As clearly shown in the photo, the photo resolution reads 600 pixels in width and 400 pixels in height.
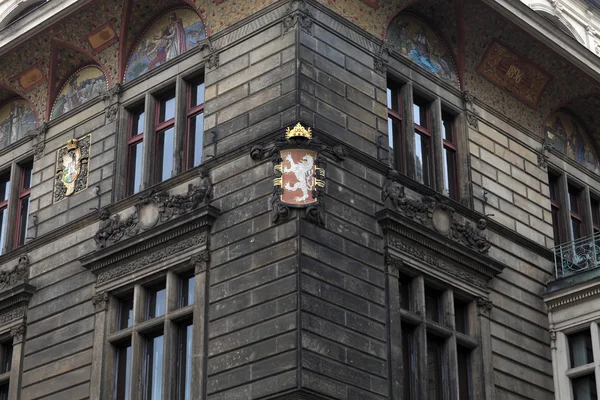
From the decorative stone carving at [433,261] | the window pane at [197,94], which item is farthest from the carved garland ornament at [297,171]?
the window pane at [197,94]

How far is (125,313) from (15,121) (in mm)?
7703

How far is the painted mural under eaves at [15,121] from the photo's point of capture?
3136 cm

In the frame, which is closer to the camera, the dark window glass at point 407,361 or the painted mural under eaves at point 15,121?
the dark window glass at point 407,361

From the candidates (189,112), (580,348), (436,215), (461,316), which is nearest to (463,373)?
(461,316)

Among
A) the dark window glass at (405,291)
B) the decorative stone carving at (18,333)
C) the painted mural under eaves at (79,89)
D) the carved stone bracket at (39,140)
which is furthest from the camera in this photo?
the carved stone bracket at (39,140)

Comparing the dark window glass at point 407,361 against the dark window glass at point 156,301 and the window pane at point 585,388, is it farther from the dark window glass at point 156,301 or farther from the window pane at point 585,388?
the dark window glass at point 156,301

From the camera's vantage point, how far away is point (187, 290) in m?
25.3

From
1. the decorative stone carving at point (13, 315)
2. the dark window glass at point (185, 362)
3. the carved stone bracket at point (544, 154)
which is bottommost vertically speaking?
the dark window glass at point (185, 362)

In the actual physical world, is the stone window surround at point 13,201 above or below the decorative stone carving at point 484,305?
above

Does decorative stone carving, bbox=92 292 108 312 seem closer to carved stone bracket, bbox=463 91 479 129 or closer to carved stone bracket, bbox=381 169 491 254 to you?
carved stone bracket, bbox=381 169 491 254

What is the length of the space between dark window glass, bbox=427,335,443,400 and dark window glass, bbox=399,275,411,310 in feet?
2.71

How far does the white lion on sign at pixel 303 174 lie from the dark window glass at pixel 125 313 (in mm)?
4688

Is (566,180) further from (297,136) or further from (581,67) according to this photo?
(297,136)

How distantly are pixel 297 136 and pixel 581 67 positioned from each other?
33.4 ft
